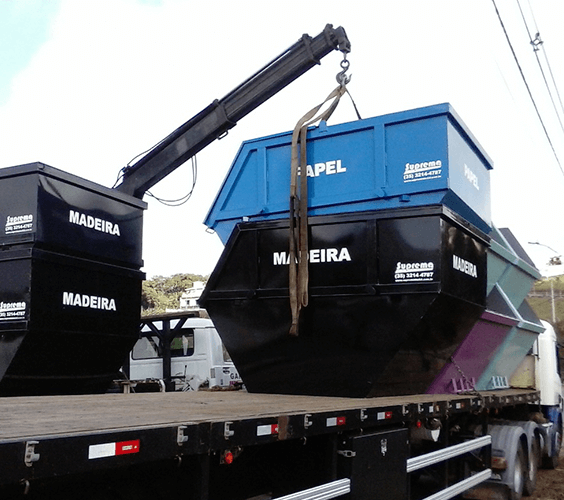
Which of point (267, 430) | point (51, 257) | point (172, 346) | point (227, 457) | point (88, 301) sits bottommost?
point (227, 457)

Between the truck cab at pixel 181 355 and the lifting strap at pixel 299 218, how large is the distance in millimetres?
6378

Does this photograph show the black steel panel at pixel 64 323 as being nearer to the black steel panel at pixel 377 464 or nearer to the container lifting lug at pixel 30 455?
the black steel panel at pixel 377 464

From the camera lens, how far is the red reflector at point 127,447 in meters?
2.40

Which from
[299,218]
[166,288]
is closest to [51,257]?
[299,218]

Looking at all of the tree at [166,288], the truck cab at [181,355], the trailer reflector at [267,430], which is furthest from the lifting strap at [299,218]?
the tree at [166,288]

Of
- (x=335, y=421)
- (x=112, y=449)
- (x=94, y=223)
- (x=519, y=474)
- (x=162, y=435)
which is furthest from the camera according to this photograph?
(x=519, y=474)

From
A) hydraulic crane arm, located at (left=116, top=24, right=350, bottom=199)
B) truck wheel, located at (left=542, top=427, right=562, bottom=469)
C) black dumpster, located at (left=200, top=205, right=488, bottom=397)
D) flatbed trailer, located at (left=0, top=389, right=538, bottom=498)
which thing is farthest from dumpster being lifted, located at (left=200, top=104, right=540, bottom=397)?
truck wheel, located at (left=542, top=427, right=562, bottom=469)

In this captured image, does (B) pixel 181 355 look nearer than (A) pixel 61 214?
No

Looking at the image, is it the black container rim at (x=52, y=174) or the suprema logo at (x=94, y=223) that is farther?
the suprema logo at (x=94, y=223)

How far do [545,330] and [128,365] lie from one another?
23.3 ft

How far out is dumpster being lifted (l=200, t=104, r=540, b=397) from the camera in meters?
→ 5.52

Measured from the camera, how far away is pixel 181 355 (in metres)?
Answer: 12.3

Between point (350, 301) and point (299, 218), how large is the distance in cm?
84

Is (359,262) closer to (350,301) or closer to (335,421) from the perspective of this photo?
(350,301)
